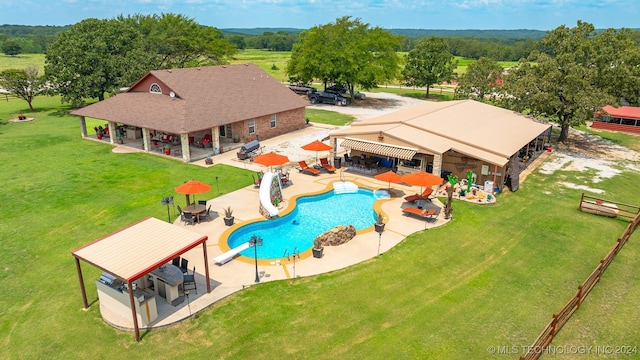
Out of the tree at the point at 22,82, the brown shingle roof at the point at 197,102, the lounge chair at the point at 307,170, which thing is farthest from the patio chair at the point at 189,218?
the tree at the point at 22,82

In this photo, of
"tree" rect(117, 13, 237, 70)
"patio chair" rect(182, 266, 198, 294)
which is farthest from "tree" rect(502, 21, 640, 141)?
"tree" rect(117, 13, 237, 70)

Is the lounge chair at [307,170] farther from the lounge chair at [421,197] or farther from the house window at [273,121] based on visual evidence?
the house window at [273,121]

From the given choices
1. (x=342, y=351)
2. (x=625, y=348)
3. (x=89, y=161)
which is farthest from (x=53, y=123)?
(x=625, y=348)

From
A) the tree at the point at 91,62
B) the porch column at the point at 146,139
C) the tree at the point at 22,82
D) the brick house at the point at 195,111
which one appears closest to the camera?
the brick house at the point at 195,111

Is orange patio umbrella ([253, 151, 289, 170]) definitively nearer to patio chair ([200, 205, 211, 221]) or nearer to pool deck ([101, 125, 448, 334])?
pool deck ([101, 125, 448, 334])

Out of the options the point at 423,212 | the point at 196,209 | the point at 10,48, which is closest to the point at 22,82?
the point at 196,209

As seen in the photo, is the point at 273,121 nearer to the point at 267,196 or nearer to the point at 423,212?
the point at 267,196

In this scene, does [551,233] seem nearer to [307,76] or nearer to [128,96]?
[128,96]
